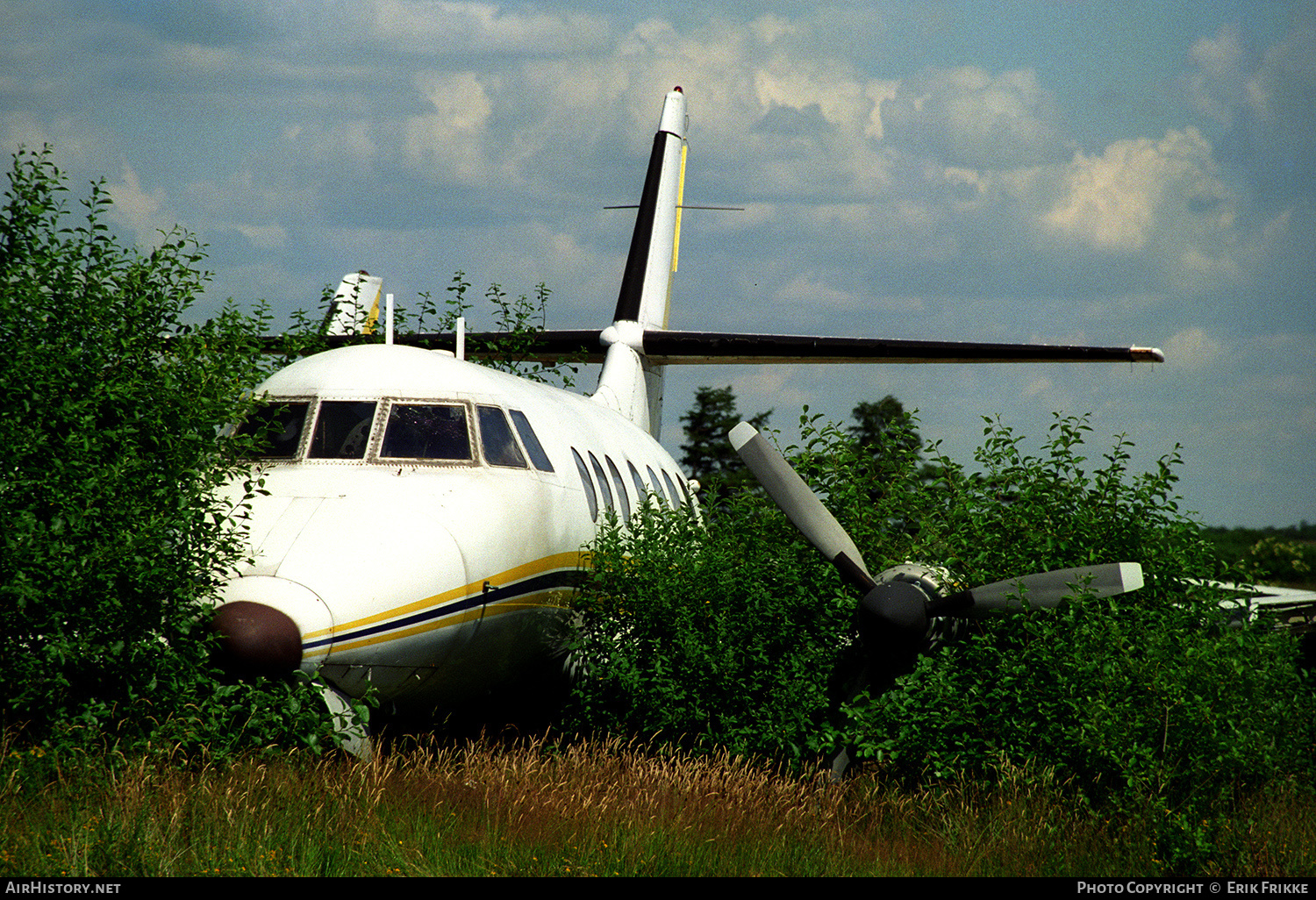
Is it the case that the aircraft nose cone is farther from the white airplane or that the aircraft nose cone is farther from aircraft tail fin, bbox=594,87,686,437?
aircraft tail fin, bbox=594,87,686,437

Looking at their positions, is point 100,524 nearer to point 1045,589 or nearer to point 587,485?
point 587,485

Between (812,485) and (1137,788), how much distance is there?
444 centimetres

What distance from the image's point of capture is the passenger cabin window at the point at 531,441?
10539mm

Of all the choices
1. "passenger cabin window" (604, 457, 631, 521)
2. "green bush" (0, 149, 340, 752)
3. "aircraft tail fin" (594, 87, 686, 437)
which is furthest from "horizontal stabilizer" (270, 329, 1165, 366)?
"green bush" (0, 149, 340, 752)

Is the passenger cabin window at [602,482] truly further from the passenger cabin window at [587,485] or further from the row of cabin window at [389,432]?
the row of cabin window at [389,432]

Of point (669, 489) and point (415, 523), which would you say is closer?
point (415, 523)

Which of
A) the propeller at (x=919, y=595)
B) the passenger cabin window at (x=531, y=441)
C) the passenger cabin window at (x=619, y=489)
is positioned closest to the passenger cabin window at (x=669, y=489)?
the passenger cabin window at (x=619, y=489)

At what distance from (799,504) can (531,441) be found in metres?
2.54

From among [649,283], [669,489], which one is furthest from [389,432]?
[649,283]

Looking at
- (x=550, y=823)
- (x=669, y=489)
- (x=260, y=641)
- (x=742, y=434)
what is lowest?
(x=550, y=823)

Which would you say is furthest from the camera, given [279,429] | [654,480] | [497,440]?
[654,480]

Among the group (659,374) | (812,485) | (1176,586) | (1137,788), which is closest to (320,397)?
(812,485)

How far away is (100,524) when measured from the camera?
7.72m

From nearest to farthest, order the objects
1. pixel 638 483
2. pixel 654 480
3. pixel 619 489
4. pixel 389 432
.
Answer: pixel 389 432, pixel 619 489, pixel 638 483, pixel 654 480
